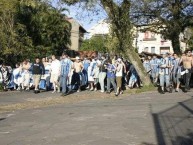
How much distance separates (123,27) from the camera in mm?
22641

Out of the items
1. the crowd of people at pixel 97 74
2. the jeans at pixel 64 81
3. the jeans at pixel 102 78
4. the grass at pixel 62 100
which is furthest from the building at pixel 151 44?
the jeans at pixel 64 81

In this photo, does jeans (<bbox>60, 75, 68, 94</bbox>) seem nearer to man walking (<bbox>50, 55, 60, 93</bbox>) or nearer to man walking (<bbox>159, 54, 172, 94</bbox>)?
man walking (<bbox>50, 55, 60, 93</bbox>)

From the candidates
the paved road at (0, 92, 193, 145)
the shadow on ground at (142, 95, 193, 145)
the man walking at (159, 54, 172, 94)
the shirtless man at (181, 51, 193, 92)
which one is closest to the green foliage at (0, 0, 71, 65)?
the man walking at (159, 54, 172, 94)

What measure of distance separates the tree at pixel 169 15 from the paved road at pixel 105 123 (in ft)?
50.9

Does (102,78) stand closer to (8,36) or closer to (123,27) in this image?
(123,27)

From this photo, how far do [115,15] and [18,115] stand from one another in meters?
9.65

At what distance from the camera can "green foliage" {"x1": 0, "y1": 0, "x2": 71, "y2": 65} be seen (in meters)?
30.4

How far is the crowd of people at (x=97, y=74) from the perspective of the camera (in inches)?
768

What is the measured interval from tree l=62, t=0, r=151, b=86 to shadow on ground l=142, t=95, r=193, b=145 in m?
7.72

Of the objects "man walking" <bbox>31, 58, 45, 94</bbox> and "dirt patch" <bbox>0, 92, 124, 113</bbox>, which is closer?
"dirt patch" <bbox>0, 92, 124, 113</bbox>

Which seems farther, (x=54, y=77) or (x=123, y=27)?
(x=123, y=27)

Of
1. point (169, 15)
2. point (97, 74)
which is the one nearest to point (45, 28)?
point (169, 15)

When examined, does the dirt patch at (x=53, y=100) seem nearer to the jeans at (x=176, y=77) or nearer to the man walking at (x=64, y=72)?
the man walking at (x=64, y=72)

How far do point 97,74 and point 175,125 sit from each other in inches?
422
